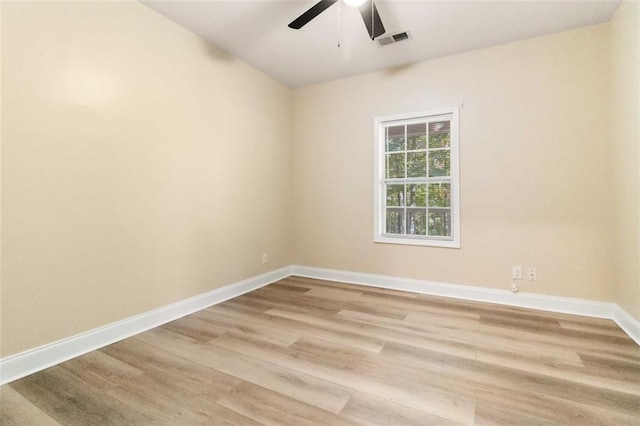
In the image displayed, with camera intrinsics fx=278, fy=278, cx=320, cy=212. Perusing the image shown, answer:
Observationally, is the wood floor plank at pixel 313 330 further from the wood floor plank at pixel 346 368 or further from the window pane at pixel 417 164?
the window pane at pixel 417 164

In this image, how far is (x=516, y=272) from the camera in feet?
9.64

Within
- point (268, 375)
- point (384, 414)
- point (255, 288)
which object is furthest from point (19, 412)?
point (255, 288)

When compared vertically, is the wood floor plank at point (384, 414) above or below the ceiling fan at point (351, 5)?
below

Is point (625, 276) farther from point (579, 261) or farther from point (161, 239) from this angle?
point (161, 239)

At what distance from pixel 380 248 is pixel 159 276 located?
99.5 inches

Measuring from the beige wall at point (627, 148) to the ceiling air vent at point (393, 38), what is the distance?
1711mm

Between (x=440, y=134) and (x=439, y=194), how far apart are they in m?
0.73

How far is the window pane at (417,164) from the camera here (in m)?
3.50

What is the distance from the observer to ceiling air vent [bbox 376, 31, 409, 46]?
275cm

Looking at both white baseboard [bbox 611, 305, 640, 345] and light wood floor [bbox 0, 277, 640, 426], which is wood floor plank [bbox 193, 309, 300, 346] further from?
white baseboard [bbox 611, 305, 640, 345]

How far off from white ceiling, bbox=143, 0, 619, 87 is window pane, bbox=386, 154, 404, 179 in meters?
1.14

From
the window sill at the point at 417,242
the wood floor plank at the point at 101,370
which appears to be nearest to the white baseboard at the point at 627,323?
the window sill at the point at 417,242

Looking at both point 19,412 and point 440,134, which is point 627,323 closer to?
point 440,134

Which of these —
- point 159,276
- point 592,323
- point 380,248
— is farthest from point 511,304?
point 159,276
